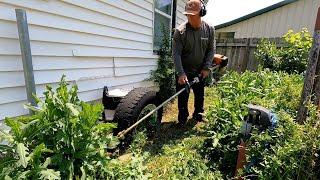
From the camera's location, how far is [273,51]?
673 cm

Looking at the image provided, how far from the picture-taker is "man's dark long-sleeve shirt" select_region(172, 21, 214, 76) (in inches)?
134

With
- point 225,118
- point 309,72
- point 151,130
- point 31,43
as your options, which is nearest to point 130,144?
point 151,130

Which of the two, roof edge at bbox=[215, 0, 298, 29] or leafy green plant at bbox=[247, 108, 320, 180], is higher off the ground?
roof edge at bbox=[215, 0, 298, 29]

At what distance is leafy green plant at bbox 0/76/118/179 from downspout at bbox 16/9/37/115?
74 centimetres

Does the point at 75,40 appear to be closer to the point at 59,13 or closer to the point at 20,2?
the point at 59,13

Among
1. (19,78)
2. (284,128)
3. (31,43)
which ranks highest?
(31,43)

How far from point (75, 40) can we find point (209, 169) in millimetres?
2300

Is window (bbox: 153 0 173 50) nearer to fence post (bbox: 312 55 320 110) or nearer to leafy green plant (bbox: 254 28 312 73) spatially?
leafy green plant (bbox: 254 28 312 73)

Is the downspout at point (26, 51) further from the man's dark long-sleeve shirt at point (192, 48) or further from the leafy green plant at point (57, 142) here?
the man's dark long-sleeve shirt at point (192, 48)

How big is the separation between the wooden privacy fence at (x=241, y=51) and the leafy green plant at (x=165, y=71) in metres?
4.34

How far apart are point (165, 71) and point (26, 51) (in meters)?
3.25

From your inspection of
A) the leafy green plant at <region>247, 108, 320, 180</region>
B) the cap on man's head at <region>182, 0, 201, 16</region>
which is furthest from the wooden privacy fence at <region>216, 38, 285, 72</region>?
the leafy green plant at <region>247, 108, 320, 180</region>

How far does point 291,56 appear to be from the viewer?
245 inches

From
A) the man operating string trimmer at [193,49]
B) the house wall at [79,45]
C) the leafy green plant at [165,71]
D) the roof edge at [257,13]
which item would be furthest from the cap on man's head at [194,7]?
the roof edge at [257,13]
